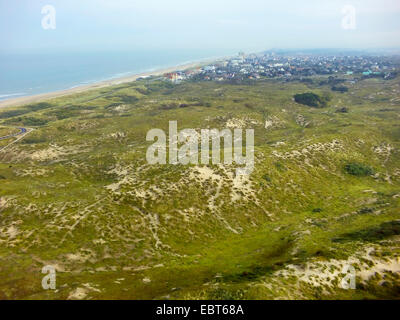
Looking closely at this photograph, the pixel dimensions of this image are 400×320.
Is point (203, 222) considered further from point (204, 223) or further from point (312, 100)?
point (312, 100)

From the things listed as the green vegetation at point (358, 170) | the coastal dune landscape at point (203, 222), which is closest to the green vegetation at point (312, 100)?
the coastal dune landscape at point (203, 222)

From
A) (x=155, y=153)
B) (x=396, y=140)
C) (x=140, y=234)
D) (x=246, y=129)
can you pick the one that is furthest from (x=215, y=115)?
(x=140, y=234)

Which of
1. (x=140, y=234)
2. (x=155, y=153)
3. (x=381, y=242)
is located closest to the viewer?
(x=381, y=242)

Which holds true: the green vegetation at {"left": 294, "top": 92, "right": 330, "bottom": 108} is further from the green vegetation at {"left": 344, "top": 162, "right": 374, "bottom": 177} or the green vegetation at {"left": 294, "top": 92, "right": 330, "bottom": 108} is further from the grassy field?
the green vegetation at {"left": 344, "top": 162, "right": 374, "bottom": 177}

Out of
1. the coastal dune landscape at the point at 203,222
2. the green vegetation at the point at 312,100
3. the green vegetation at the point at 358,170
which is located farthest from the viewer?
the green vegetation at the point at 312,100

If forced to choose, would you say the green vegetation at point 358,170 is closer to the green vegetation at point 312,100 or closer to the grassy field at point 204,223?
the grassy field at point 204,223

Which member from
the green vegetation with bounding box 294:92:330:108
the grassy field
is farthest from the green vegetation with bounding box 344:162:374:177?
the green vegetation with bounding box 294:92:330:108

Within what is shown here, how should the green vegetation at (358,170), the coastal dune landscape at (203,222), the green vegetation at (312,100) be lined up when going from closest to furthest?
the coastal dune landscape at (203,222) < the green vegetation at (358,170) < the green vegetation at (312,100)
